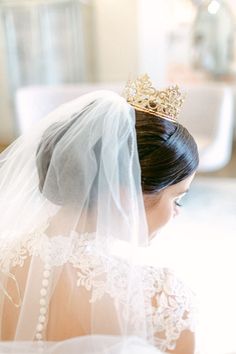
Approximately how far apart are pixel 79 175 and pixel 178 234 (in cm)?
131

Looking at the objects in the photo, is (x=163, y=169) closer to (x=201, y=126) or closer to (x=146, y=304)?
(x=146, y=304)

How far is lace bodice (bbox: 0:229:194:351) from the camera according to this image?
75 centimetres

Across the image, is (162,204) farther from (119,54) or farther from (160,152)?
(119,54)

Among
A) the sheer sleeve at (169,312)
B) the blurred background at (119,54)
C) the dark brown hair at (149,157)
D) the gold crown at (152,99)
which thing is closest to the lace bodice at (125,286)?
the sheer sleeve at (169,312)

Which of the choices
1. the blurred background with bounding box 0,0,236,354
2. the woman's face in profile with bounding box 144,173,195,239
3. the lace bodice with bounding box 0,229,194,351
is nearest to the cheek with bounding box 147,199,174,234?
the woman's face in profile with bounding box 144,173,195,239

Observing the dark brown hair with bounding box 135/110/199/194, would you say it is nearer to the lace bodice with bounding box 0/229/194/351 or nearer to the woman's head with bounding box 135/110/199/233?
the woman's head with bounding box 135/110/199/233

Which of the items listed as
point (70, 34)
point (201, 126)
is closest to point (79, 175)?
point (201, 126)

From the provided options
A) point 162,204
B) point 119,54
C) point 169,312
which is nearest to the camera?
point 169,312

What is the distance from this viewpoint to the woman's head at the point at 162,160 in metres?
0.78

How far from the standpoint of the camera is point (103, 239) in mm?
804

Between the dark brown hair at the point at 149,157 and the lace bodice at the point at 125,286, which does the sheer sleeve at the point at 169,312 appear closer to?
the lace bodice at the point at 125,286

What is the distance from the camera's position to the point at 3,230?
98cm

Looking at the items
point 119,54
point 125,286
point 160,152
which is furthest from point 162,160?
point 119,54

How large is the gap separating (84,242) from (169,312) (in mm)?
203
